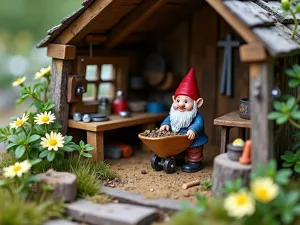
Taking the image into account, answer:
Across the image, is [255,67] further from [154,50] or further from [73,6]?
[73,6]

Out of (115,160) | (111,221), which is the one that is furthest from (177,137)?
(111,221)

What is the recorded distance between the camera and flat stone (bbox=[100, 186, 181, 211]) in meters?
4.35

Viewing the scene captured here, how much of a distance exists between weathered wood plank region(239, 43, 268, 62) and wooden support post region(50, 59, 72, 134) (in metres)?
2.10

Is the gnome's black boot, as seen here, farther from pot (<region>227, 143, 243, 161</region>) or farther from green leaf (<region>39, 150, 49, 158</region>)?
green leaf (<region>39, 150, 49, 158</region>)

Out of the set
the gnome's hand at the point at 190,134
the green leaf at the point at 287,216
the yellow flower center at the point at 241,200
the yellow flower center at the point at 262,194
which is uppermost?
the gnome's hand at the point at 190,134

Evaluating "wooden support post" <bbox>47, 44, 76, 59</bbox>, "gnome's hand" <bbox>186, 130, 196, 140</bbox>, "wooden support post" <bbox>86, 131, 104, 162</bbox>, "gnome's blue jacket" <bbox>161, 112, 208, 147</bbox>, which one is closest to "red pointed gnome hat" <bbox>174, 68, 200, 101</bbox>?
"gnome's blue jacket" <bbox>161, 112, 208, 147</bbox>

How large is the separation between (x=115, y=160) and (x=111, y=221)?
179 centimetres

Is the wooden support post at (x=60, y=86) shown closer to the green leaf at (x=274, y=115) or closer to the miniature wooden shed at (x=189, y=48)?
the miniature wooden shed at (x=189, y=48)

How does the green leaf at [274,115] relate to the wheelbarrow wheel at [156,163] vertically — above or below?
above

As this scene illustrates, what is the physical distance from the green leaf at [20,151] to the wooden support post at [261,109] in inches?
82.1

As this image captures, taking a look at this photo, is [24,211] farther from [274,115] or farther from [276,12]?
[276,12]

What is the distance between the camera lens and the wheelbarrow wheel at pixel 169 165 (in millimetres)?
5219

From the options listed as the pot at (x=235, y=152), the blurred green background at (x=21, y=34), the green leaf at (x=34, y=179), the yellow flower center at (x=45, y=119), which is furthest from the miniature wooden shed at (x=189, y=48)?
the blurred green background at (x=21, y=34)

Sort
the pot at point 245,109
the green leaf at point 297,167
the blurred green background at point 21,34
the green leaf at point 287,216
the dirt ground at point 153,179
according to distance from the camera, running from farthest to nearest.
A: the blurred green background at point 21,34 → the pot at point 245,109 → the dirt ground at point 153,179 → the green leaf at point 297,167 → the green leaf at point 287,216
